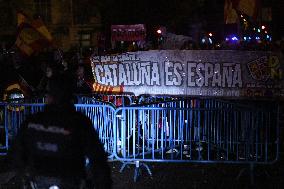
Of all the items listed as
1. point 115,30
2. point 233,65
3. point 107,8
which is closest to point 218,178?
point 233,65

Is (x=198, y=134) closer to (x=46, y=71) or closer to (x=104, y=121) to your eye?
(x=104, y=121)

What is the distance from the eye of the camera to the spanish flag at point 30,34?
14734 millimetres

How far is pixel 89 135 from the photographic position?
15.1 feet

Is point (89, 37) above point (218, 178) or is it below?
above

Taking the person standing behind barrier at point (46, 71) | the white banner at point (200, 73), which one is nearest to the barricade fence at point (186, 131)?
the white banner at point (200, 73)

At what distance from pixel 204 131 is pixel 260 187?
1.28 meters

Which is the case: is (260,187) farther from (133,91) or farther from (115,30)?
(115,30)

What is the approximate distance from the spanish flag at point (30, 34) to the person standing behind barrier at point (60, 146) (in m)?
Answer: 10.3

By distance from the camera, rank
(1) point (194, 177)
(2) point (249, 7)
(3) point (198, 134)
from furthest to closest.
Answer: (2) point (249, 7), (3) point (198, 134), (1) point (194, 177)

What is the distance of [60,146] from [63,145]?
0.09 ft

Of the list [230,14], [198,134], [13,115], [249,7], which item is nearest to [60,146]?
[198,134]

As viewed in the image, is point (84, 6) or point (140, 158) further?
point (84, 6)

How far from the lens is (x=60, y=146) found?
4.60 meters

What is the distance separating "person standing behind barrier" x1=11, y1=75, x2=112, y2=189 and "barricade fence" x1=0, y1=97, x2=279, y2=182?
3866 millimetres
